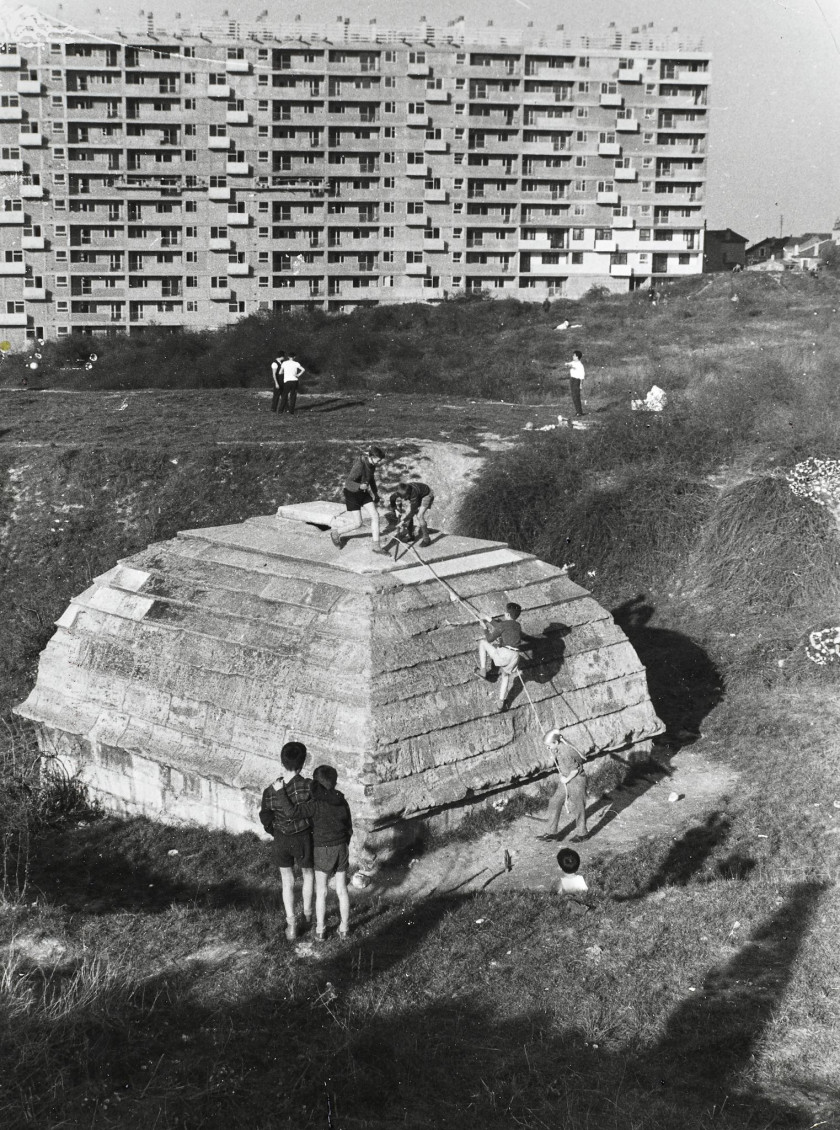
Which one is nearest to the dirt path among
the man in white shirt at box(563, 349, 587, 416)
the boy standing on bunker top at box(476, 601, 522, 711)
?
the boy standing on bunker top at box(476, 601, 522, 711)

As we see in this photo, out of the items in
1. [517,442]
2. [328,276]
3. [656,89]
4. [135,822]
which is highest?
[656,89]

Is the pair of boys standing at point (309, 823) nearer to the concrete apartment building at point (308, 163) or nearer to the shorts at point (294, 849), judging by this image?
the shorts at point (294, 849)

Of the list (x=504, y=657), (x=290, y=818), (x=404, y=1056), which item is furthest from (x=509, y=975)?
(x=504, y=657)

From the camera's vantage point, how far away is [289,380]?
26312 mm

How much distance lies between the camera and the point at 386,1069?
7449 millimetres

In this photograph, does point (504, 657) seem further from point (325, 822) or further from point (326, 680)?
point (325, 822)

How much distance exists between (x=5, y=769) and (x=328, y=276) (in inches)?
2184

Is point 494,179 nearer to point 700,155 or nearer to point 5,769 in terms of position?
point 700,155

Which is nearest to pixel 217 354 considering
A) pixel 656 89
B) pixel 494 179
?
pixel 494 179

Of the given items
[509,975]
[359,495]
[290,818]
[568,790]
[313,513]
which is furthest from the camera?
[313,513]

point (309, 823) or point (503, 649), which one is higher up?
point (503, 649)

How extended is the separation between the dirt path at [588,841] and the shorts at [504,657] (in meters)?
1.66

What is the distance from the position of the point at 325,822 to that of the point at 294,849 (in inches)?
14.1

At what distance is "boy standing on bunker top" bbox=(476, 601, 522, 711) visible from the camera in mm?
11391
